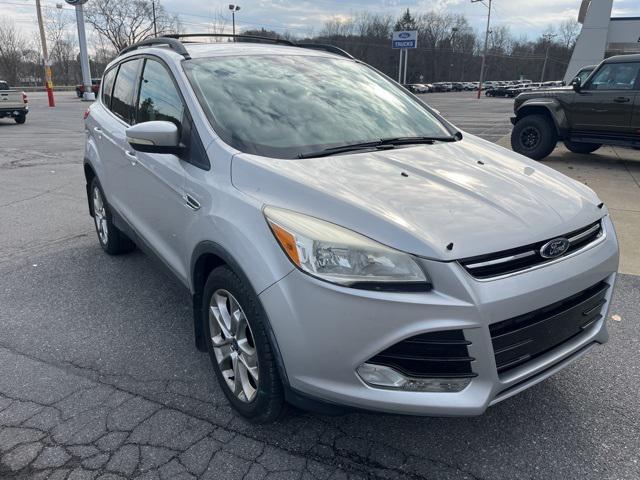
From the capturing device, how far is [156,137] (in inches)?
105

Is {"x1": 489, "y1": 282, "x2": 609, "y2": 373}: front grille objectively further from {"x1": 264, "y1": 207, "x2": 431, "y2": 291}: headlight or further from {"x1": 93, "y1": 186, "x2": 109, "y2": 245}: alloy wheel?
{"x1": 93, "y1": 186, "x2": 109, "y2": 245}: alloy wheel

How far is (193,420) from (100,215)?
2.96m

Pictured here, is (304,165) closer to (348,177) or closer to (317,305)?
(348,177)

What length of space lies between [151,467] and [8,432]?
0.81 meters

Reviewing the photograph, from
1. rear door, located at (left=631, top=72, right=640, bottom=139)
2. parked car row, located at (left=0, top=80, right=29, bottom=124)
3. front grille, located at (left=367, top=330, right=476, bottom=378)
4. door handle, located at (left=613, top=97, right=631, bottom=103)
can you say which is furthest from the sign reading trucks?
front grille, located at (left=367, top=330, right=476, bottom=378)

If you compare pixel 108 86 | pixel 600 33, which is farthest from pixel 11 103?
pixel 600 33

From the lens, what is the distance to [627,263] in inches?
183

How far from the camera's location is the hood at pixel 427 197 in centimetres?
196

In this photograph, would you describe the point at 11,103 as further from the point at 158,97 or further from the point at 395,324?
the point at 395,324

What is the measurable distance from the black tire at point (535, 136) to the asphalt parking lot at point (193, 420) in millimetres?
6560

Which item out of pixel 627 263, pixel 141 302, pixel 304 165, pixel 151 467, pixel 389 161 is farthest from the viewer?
pixel 627 263

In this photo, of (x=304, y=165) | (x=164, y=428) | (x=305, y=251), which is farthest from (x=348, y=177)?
(x=164, y=428)

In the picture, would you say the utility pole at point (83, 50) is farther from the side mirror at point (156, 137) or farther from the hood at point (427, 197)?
the hood at point (427, 197)

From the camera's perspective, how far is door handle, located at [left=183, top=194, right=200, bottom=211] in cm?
260
